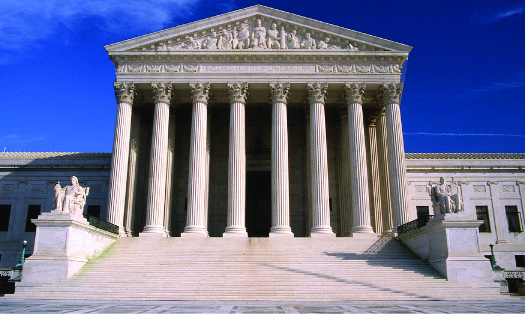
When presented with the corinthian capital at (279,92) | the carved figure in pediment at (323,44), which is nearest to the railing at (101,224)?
the corinthian capital at (279,92)

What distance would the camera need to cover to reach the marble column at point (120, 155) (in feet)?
99.7

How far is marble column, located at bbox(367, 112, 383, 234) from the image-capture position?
112 ft

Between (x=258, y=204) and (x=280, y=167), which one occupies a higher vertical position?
(x=280, y=167)

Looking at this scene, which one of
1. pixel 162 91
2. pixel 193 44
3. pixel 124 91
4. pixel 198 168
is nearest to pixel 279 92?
pixel 193 44

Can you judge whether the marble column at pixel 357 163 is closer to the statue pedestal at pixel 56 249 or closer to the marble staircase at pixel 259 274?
the marble staircase at pixel 259 274

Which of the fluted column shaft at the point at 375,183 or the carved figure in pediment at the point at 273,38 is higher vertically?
the carved figure in pediment at the point at 273,38

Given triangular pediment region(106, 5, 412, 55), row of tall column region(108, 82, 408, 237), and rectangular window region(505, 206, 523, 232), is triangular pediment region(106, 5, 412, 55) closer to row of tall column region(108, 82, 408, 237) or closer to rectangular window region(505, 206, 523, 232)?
row of tall column region(108, 82, 408, 237)

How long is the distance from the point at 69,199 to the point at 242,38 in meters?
17.3

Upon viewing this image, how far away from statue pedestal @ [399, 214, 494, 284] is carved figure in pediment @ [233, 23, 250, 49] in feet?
60.5

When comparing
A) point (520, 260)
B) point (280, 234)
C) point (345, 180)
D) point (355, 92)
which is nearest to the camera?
point (280, 234)

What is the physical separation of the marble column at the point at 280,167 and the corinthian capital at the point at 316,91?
162 cm

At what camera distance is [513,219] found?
38.3 metres

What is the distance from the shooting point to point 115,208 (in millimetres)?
30359

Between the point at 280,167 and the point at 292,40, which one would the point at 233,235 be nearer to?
the point at 280,167
